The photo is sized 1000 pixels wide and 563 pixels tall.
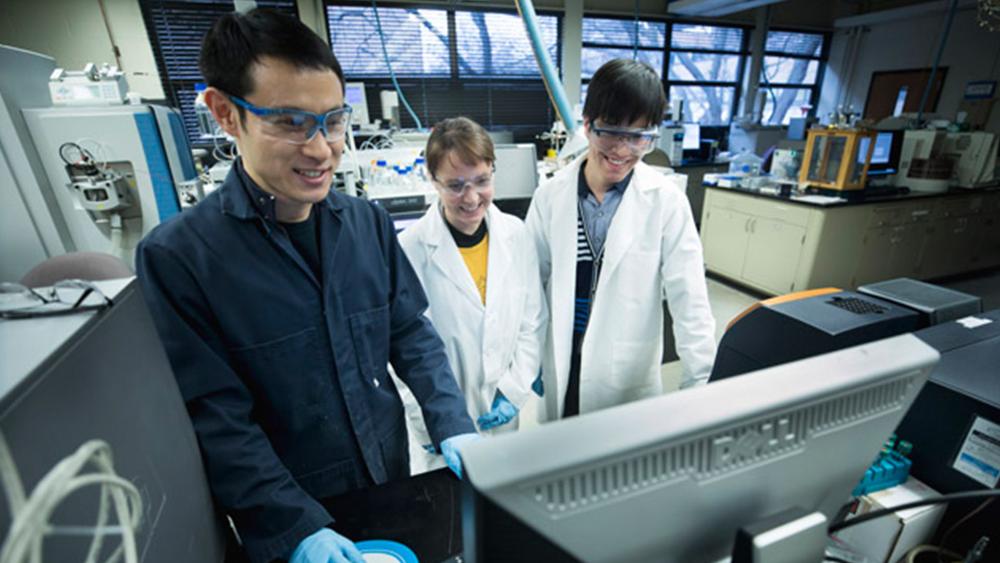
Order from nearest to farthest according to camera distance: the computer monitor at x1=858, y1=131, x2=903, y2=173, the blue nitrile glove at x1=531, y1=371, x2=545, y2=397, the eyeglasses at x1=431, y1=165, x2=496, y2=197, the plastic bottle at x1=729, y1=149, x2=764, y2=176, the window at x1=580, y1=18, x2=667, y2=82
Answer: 1. the eyeglasses at x1=431, y1=165, x2=496, y2=197
2. the blue nitrile glove at x1=531, y1=371, x2=545, y2=397
3. the computer monitor at x1=858, y1=131, x2=903, y2=173
4. the plastic bottle at x1=729, y1=149, x2=764, y2=176
5. the window at x1=580, y1=18, x2=667, y2=82

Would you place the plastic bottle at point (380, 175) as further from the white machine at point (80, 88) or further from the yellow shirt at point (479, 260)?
the yellow shirt at point (479, 260)

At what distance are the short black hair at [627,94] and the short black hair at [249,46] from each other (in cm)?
73

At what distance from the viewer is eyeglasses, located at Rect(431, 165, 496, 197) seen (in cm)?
126

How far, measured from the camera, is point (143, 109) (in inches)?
80.4

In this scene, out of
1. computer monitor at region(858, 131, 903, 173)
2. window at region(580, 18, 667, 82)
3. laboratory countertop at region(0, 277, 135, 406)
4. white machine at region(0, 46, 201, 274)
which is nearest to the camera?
laboratory countertop at region(0, 277, 135, 406)

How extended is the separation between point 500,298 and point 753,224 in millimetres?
2898

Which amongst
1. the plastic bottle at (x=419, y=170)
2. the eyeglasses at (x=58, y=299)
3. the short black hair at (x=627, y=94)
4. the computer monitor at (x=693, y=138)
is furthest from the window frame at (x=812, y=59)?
the eyeglasses at (x=58, y=299)

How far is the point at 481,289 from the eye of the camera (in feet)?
4.59

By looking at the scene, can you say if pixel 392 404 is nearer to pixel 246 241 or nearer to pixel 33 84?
pixel 246 241

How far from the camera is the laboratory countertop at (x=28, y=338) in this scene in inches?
10.9

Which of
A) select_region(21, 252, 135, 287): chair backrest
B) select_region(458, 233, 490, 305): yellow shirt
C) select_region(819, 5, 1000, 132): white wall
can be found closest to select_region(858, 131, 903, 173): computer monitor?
select_region(458, 233, 490, 305): yellow shirt

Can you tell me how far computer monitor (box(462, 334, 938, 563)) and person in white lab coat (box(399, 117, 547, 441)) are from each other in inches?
38.7

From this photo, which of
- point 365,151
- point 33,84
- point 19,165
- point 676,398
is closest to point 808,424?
point 676,398

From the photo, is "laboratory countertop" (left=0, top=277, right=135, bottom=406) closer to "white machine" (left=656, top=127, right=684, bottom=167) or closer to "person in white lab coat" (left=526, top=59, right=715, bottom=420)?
"person in white lab coat" (left=526, top=59, right=715, bottom=420)
